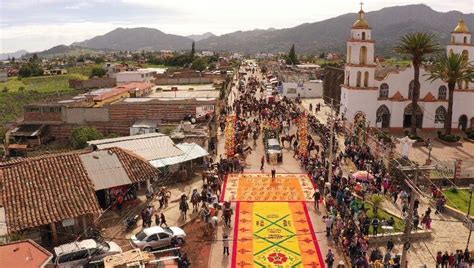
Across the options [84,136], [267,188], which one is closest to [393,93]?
[267,188]

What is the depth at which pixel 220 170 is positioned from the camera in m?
29.6

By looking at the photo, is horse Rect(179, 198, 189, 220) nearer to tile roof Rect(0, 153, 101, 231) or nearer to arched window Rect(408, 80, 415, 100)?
tile roof Rect(0, 153, 101, 231)

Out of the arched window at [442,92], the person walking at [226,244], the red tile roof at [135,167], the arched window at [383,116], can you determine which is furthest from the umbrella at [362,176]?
the arched window at [442,92]

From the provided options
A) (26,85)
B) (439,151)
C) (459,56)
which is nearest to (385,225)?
(439,151)

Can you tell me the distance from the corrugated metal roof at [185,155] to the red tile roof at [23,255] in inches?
459

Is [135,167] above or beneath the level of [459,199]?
above

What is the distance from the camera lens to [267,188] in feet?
88.9

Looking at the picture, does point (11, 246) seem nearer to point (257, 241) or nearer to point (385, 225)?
point (257, 241)

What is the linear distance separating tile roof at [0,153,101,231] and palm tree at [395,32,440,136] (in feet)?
98.6

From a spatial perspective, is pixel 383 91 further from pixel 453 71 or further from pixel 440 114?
pixel 453 71

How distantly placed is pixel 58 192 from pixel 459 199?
73.2 ft

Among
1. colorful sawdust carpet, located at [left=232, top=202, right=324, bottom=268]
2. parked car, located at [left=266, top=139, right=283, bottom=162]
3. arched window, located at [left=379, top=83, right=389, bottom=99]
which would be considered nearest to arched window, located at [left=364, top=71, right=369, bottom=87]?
arched window, located at [left=379, top=83, right=389, bottom=99]

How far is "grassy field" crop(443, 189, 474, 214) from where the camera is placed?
24.8 meters

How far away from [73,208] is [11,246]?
414 cm
